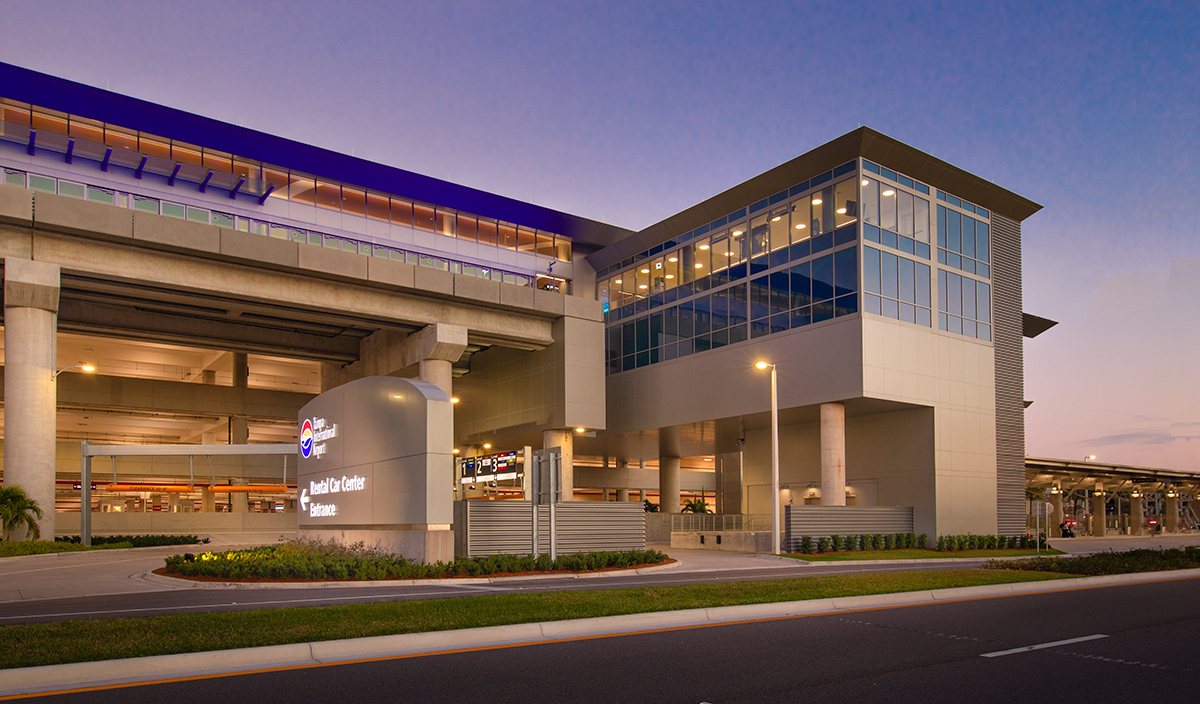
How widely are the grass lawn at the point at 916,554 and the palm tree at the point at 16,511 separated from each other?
2836 cm

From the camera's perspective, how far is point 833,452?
38.4 meters

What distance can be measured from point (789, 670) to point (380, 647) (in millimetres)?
4550

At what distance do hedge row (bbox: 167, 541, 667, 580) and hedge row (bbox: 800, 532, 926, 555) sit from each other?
466 inches

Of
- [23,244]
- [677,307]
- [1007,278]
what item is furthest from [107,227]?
[1007,278]

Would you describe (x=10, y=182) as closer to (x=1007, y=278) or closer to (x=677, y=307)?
(x=677, y=307)

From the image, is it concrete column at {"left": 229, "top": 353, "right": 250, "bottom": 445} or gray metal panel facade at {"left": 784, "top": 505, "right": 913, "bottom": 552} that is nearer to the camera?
gray metal panel facade at {"left": 784, "top": 505, "right": 913, "bottom": 552}

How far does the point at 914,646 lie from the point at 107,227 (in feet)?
110

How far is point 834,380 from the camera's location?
3753 cm

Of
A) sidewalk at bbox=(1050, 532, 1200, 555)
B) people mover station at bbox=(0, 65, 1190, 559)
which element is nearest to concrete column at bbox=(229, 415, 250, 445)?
people mover station at bbox=(0, 65, 1190, 559)

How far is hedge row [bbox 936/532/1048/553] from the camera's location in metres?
38.1

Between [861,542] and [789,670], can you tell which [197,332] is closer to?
[861,542]

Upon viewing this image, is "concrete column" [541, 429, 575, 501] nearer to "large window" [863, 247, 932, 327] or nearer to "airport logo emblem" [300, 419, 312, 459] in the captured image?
"large window" [863, 247, 932, 327]

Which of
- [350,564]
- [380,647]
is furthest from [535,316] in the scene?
[380,647]

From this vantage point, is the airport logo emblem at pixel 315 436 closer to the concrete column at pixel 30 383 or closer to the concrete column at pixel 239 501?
the concrete column at pixel 30 383
